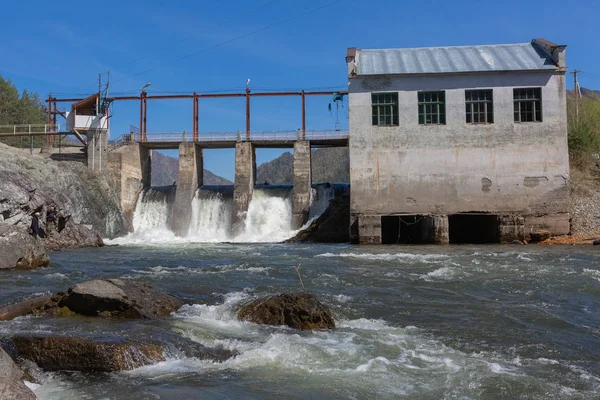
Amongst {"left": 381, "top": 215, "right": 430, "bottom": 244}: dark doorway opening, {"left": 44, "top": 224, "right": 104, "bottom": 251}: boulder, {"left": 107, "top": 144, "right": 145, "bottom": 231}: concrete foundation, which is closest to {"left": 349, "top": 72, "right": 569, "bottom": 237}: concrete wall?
{"left": 381, "top": 215, "right": 430, "bottom": 244}: dark doorway opening

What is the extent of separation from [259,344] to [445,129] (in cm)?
2136

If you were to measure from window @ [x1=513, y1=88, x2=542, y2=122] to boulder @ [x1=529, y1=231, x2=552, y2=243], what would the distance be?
5.58m

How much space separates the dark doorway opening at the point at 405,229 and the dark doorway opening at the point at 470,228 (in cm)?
185

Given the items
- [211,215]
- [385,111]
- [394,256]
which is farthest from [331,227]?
[394,256]

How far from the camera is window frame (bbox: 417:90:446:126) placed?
26.6 meters

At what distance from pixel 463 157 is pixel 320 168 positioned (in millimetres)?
Result: 88026

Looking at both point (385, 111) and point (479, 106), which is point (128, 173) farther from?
point (479, 106)

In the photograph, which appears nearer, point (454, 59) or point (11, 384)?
point (11, 384)

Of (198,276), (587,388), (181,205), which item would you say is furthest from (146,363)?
(181,205)

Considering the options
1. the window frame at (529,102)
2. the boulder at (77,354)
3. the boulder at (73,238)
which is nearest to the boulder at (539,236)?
the window frame at (529,102)

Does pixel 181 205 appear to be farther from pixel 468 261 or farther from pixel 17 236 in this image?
pixel 468 261

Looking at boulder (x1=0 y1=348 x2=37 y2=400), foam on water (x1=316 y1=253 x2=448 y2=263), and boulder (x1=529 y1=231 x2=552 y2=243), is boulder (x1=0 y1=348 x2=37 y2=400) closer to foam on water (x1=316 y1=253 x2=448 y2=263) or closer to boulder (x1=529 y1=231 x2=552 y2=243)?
foam on water (x1=316 y1=253 x2=448 y2=263)

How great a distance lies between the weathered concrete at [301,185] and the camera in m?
31.0

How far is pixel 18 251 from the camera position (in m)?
15.2
